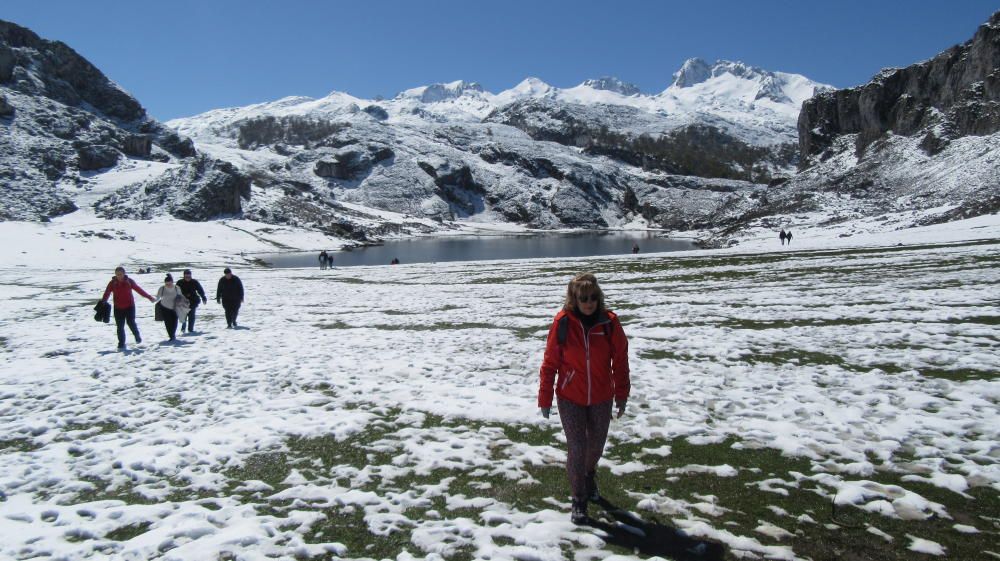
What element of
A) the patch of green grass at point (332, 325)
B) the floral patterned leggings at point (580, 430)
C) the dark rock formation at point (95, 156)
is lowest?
the patch of green grass at point (332, 325)

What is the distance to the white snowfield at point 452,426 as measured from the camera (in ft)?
21.1

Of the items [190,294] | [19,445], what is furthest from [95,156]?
[19,445]

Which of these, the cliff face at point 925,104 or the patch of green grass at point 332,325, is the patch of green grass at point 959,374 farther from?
the cliff face at point 925,104

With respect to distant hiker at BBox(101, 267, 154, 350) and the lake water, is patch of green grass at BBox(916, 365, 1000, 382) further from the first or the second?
the lake water

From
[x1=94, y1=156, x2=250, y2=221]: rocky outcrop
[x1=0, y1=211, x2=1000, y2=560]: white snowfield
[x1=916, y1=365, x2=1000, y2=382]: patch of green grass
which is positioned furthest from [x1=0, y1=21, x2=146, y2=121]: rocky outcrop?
[x1=916, y1=365, x2=1000, y2=382]: patch of green grass

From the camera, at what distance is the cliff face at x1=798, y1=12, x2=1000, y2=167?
110 m

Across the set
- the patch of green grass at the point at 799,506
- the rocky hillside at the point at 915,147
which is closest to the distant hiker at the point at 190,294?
the patch of green grass at the point at 799,506

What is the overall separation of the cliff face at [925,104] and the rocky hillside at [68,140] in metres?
167

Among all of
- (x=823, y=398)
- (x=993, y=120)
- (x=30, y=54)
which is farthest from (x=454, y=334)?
(x=30, y=54)

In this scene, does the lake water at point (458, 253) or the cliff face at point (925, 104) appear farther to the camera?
the cliff face at point (925, 104)

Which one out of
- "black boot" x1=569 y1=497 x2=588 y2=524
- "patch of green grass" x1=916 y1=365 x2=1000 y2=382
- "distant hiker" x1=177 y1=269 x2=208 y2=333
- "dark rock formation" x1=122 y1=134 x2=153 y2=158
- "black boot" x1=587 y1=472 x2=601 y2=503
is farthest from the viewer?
"dark rock formation" x1=122 y1=134 x2=153 y2=158

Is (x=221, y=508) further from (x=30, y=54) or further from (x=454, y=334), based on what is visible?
(x=30, y=54)

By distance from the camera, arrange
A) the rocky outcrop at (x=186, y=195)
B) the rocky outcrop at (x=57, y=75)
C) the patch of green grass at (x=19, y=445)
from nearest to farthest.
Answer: the patch of green grass at (x=19, y=445)
the rocky outcrop at (x=186, y=195)
the rocky outcrop at (x=57, y=75)

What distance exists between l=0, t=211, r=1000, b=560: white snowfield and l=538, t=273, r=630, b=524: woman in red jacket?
97 cm
